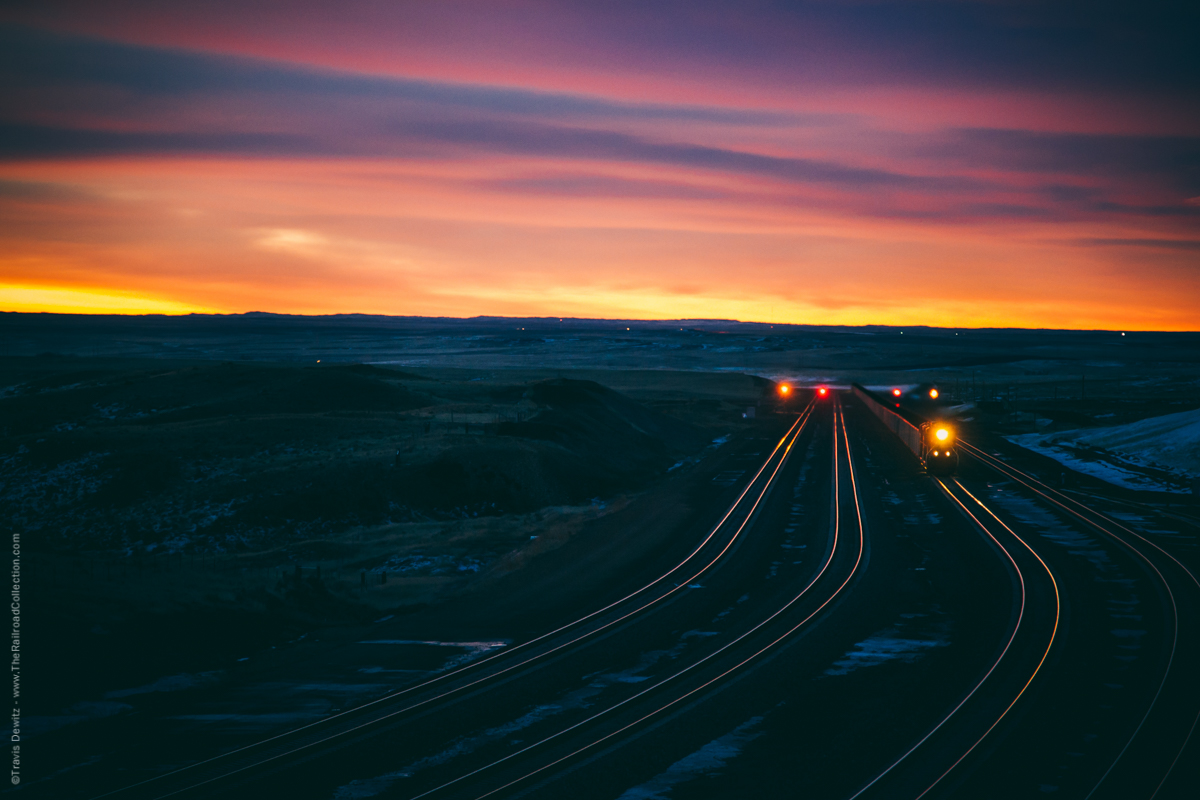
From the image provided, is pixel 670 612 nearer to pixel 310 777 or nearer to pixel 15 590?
pixel 310 777

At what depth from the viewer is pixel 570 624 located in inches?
864

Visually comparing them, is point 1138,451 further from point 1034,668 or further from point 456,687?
point 456,687

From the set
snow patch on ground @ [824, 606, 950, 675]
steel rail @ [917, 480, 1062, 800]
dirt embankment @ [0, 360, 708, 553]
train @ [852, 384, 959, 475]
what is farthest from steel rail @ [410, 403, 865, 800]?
train @ [852, 384, 959, 475]

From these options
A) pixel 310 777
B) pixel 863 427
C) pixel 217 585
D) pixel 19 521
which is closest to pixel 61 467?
pixel 19 521

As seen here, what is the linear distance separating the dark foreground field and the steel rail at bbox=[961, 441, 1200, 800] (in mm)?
132

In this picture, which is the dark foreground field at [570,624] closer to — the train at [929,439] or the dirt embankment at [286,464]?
the dirt embankment at [286,464]

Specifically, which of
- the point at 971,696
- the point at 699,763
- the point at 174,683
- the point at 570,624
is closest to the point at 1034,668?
the point at 971,696

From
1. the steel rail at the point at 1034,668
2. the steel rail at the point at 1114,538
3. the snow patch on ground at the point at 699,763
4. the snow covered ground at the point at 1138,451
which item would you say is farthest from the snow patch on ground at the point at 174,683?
the snow covered ground at the point at 1138,451

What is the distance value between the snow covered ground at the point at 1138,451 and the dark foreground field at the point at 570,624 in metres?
2.06

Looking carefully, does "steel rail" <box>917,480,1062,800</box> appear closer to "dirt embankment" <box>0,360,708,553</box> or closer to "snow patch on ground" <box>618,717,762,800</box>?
"snow patch on ground" <box>618,717,762,800</box>

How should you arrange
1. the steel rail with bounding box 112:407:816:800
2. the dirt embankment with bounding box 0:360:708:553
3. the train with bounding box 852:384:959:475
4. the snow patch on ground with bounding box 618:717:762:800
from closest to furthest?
1. the snow patch on ground with bounding box 618:717:762:800
2. the steel rail with bounding box 112:407:816:800
3. the dirt embankment with bounding box 0:360:708:553
4. the train with bounding box 852:384:959:475

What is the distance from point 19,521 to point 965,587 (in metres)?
39.9

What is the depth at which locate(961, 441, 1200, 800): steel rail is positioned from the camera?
14.1 metres

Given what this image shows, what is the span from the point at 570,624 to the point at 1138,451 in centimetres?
5289
